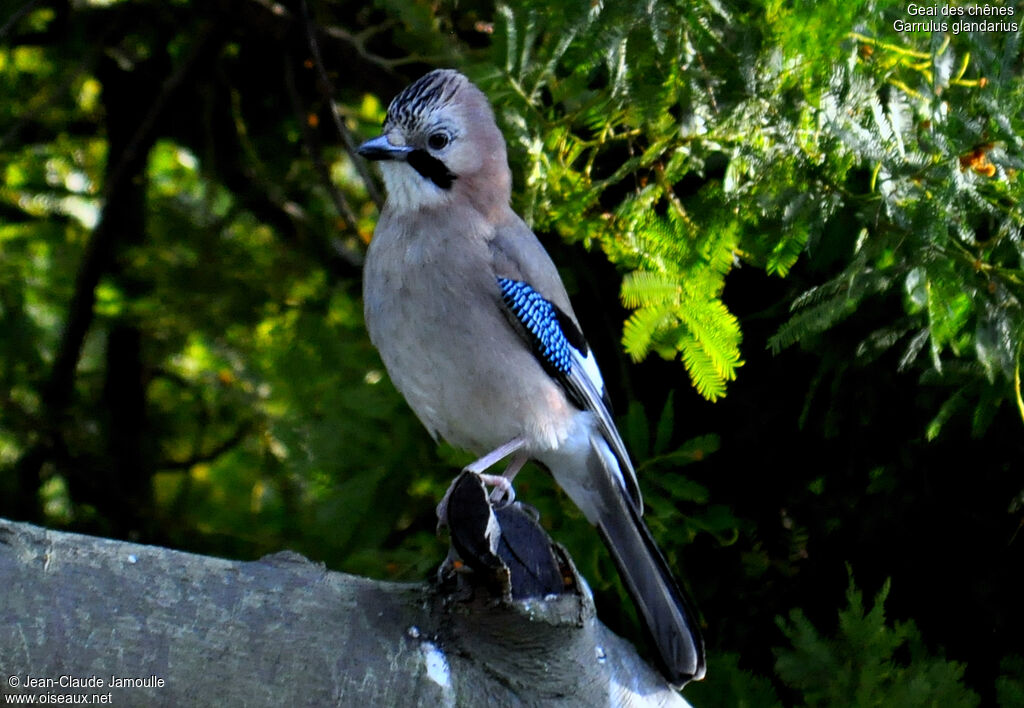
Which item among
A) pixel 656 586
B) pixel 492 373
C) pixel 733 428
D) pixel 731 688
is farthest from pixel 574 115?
pixel 731 688

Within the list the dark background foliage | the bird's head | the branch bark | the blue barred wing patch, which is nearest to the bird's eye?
the bird's head

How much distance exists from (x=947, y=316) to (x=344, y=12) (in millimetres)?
2088

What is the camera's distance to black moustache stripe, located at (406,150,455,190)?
2.78 metres

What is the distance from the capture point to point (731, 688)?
2.52 meters

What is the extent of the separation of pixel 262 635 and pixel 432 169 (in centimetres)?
128

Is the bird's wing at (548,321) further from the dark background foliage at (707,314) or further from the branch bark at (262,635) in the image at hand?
the branch bark at (262,635)

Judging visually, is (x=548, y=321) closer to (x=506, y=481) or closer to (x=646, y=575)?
(x=506, y=481)

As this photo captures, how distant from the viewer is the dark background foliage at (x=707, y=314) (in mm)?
2301

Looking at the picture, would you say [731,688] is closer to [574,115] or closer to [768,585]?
[768,585]

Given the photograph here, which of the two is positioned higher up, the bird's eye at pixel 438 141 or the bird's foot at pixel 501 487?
the bird's eye at pixel 438 141

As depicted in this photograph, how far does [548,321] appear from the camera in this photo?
8.67 feet

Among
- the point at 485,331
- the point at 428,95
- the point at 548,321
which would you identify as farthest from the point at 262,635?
the point at 428,95

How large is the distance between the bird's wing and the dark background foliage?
0.27ft

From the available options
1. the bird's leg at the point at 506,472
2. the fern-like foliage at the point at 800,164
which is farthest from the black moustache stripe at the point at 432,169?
the bird's leg at the point at 506,472
